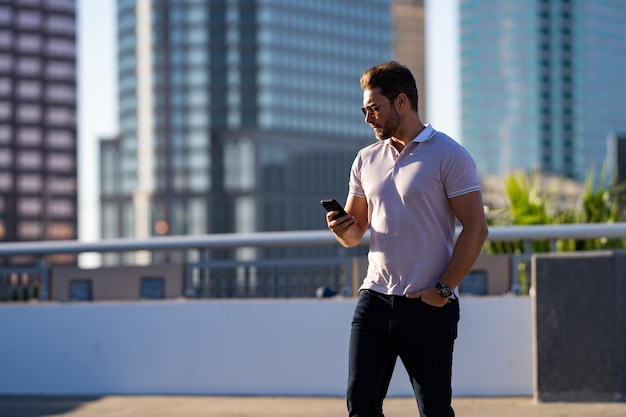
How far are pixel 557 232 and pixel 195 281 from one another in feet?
9.12

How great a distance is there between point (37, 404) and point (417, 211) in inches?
197

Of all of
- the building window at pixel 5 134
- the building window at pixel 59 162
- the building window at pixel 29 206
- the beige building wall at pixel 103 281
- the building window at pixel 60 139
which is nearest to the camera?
the beige building wall at pixel 103 281

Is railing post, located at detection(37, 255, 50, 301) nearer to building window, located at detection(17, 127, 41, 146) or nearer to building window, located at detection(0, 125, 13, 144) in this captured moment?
building window, located at detection(0, 125, 13, 144)

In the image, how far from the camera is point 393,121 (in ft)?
14.4

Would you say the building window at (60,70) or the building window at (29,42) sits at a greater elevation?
the building window at (29,42)

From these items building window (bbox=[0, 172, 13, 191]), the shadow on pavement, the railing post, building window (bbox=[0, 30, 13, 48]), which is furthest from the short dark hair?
building window (bbox=[0, 30, 13, 48])

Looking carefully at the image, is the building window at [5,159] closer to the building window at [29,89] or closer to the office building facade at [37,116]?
the office building facade at [37,116]

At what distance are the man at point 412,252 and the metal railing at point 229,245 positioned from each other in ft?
12.2

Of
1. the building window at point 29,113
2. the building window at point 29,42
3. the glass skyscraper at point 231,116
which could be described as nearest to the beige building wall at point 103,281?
the glass skyscraper at point 231,116

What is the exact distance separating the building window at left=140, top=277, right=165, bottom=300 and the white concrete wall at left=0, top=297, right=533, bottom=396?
0.38m

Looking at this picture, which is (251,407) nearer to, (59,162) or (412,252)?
(412,252)

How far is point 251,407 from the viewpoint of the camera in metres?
8.04

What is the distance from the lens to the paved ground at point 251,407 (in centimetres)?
739

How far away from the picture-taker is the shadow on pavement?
8023mm
